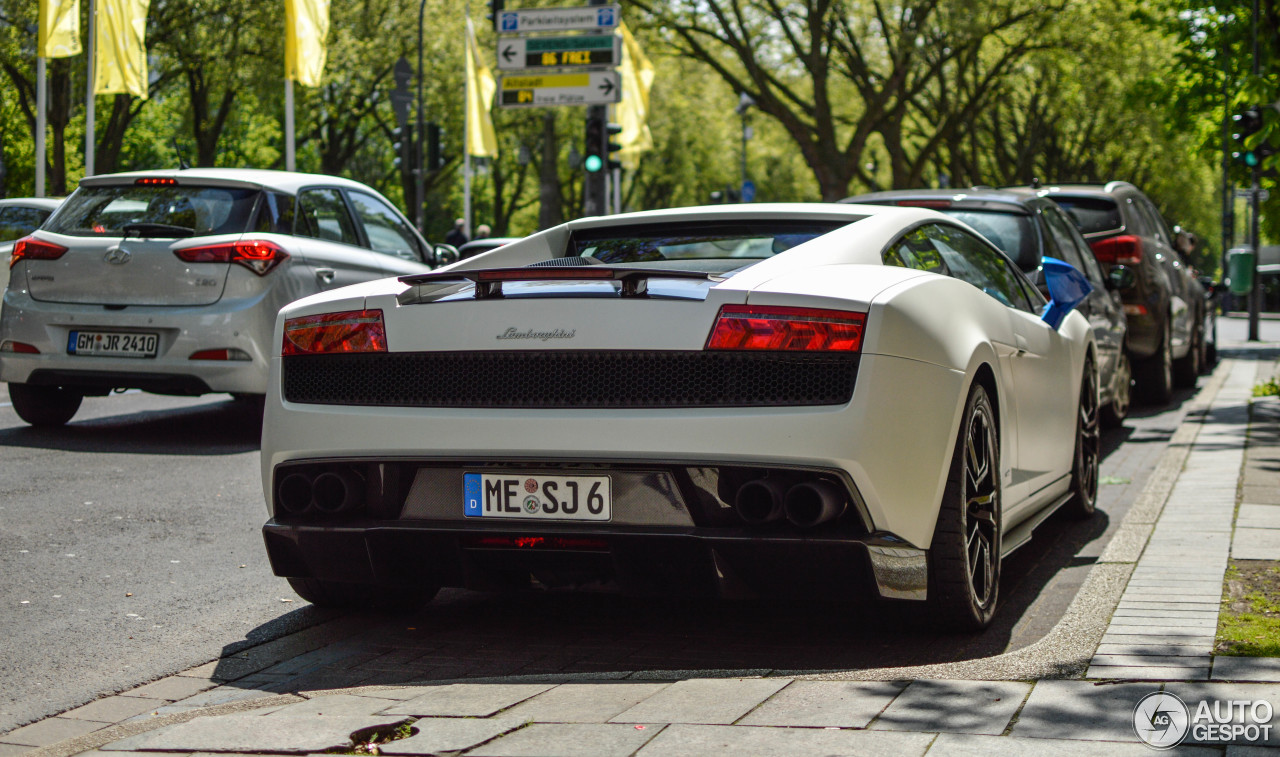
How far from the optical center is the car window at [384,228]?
34.8ft

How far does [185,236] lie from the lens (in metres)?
9.18

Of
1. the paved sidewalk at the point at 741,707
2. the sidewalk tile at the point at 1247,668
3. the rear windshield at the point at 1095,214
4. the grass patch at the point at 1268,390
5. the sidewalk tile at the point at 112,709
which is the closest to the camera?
the paved sidewalk at the point at 741,707

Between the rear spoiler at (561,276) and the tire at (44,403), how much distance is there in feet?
19.9

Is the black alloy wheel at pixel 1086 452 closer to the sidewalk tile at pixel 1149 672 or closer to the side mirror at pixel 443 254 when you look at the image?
the sidewalk tile at pixel 1149 672

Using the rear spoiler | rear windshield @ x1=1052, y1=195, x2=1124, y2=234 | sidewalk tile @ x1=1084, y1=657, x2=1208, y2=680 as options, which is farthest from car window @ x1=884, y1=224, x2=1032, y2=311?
rear windshield @ x1=1052, y1=195, x2=1124, y2=234

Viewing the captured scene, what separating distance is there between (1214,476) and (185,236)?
5.92 m

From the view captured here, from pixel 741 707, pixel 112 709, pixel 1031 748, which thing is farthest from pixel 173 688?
pixel 1031 748

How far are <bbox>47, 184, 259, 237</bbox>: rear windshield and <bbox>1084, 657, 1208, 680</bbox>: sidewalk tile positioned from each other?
6.68m

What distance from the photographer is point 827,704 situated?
3430 mm

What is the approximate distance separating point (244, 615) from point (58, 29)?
70.1 ft

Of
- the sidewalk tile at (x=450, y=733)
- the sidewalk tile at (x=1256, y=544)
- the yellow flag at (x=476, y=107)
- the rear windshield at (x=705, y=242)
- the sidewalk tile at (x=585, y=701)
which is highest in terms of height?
the yellow flag at (x=476, y=107)

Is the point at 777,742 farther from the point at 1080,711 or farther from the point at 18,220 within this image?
the point at 18,220

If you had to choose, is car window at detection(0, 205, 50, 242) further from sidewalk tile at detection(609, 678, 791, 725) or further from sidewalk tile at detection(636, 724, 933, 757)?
sidewalk tile at detection(636, 724, 933, 757)

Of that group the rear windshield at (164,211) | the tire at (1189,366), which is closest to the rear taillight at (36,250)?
the rear windshield at (164,211)
